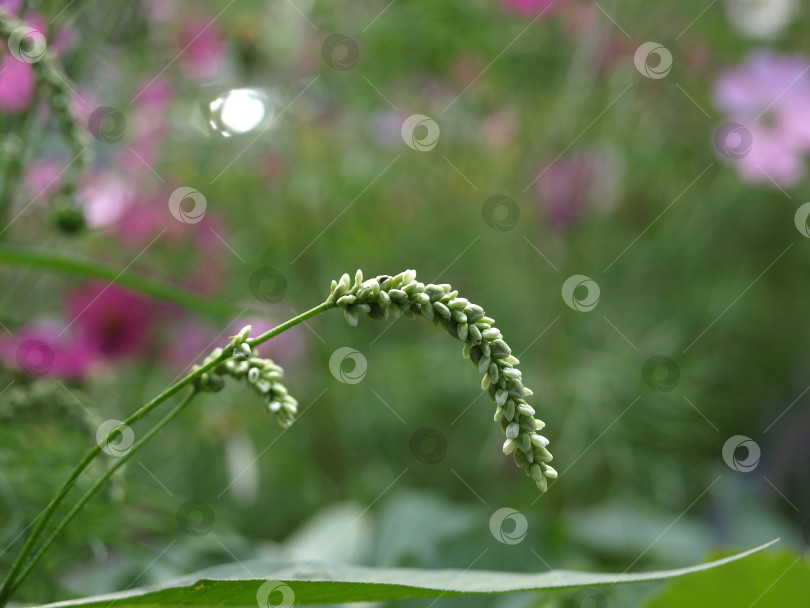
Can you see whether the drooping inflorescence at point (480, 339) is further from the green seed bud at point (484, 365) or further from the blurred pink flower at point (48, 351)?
the blurred pink flower at point (48, 351)

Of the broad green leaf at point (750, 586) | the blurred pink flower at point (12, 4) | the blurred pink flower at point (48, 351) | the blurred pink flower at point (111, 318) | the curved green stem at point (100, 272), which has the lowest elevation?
the broad green leaf at point (750, 586)

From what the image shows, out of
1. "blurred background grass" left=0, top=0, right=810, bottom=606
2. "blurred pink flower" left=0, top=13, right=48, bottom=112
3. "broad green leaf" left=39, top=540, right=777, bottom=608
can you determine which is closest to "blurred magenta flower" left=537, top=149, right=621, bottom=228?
"blurred background grass" left=0, top=0, right=810, bottom=606

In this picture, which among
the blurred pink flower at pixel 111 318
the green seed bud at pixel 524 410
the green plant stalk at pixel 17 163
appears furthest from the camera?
the blurred pink flower at pixel 111 318

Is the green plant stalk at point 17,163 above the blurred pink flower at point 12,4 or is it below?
below

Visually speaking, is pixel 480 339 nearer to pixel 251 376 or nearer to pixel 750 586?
pixel 251 376

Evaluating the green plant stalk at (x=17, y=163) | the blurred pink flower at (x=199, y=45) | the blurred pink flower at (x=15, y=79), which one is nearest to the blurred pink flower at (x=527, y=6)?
the blurred pink flower at (x=199, y=45)

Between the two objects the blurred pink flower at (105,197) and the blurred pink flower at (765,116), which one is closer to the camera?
the blurred pink flower at (105,197)

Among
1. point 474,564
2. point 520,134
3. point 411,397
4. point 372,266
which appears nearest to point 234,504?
point 411,397

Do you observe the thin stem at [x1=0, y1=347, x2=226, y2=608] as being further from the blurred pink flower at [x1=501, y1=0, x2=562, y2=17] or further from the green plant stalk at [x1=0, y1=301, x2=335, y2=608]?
the blurred pink flower at [x1=501, y1=0, x2=562, y2=17]
